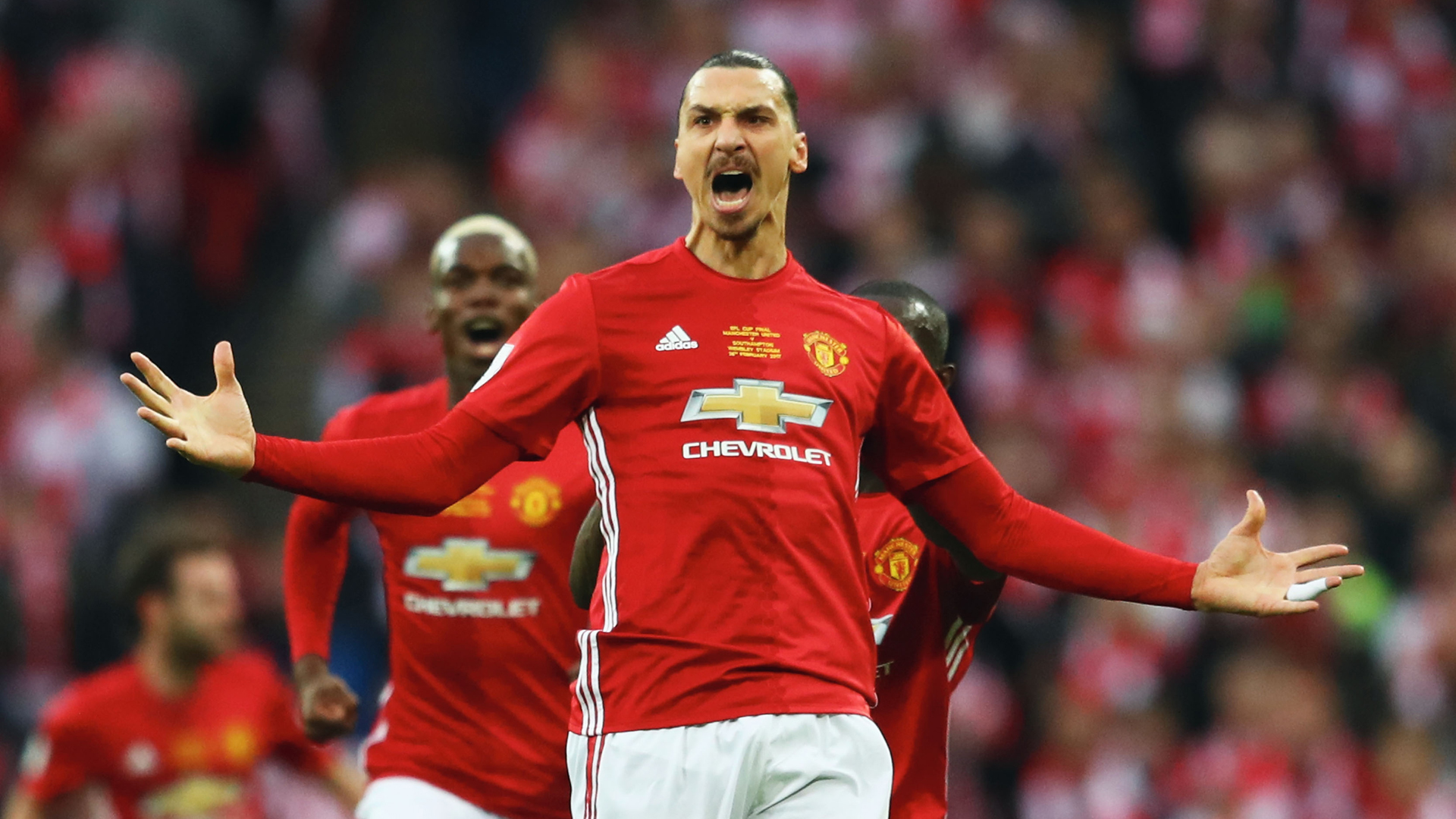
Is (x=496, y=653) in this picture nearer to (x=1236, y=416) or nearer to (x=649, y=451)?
(x=649, y=451)

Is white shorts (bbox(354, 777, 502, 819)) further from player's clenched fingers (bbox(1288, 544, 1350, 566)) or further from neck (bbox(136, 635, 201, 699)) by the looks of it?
player's clenched fingers (bbox(1288, 544, 1350, 566))

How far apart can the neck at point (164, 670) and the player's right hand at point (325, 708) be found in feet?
5.71

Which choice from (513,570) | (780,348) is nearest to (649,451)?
(780,348)

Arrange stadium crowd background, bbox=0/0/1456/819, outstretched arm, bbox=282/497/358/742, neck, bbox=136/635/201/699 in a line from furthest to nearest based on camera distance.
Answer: stadium crowd background, bbox=0/0/1456/819 < neck, bbox=136/635/201/699 < outstretched arm, bbox=282/497/358/742

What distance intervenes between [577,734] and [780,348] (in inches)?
35.4

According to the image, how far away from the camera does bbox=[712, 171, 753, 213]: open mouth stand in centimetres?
446

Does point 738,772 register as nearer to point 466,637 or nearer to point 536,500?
point 466,637

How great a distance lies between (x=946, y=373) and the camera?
5578mm

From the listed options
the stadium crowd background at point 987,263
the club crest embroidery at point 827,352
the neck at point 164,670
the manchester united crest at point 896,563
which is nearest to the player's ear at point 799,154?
the club crest embroidery at point 827,352

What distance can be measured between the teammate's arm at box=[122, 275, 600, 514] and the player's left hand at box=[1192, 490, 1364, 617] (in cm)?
136

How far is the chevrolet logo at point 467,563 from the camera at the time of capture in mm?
5895

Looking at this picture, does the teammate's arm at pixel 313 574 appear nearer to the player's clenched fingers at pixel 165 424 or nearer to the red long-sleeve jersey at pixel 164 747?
the red long-sleeve jersey at pixel 164 747

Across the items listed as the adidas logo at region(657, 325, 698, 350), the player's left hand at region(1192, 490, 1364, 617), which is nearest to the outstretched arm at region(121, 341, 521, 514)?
the adidas logo at region(657, 325, 698, 350)

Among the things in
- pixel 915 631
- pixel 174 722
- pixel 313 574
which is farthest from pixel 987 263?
pixel 915 631
